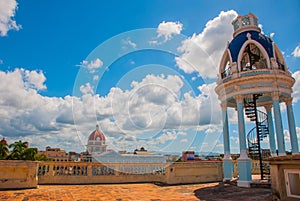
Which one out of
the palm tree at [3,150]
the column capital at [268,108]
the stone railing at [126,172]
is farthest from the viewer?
the palm tree at [3,150]

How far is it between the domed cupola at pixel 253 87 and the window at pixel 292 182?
5.30m

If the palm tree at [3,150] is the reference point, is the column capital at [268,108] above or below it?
above

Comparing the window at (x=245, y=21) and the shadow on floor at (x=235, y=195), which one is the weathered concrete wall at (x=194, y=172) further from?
the window at (x=245, y=21)

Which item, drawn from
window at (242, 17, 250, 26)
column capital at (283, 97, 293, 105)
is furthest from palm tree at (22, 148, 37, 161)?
column capital at (283, 97, 293, 105)

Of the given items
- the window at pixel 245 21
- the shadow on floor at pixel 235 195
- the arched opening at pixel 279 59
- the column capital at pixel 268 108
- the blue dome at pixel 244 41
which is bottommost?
the shadow on floor at pixel 235 195

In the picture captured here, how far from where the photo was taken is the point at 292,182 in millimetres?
6918

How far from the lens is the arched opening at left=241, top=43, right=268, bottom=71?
15.1 meters

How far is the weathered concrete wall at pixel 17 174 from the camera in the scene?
10148mm

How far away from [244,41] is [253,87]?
10.5ft

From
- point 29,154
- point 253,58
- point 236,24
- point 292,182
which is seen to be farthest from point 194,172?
point 29,154

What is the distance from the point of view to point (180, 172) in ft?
44.8

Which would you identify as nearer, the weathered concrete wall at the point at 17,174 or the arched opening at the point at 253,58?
the weathered concrete wall at the point at 17,174

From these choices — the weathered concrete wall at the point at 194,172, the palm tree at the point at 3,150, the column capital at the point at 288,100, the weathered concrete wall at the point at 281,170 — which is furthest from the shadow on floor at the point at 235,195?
the palm tree at the point at 3,150

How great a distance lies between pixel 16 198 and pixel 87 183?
483 cm
